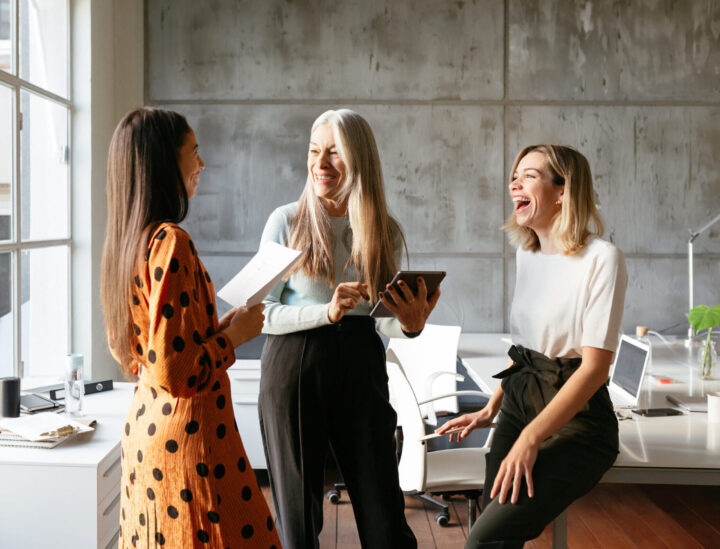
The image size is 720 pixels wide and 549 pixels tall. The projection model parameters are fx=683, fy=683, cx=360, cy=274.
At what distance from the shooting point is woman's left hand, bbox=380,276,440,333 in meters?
1.89

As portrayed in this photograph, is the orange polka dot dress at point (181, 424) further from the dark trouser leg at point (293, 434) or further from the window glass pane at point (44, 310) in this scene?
the window glass pane at point (44, 310)

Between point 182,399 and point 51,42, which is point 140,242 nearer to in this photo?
point 182,399

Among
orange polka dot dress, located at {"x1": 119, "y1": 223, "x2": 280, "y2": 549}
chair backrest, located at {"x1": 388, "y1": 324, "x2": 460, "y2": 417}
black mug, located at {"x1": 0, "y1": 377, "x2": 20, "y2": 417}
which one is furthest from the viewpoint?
chair backrest, located at {"x1": 388, "y1": 324, "x2": 460, "y2": 417}

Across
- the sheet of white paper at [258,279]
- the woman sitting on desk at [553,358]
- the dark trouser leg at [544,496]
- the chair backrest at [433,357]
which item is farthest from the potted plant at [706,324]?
the sheet of white paper at [258,279]

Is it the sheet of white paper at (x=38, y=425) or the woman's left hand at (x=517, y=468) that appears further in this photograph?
the sheet of white paper at (x=38, y=425)

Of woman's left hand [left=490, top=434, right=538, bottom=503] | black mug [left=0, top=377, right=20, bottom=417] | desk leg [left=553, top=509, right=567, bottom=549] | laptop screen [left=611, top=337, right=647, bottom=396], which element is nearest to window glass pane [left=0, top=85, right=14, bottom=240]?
black mug [left=0, top=377, right=20, bottom=417]

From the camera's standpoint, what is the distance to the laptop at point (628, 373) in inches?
105

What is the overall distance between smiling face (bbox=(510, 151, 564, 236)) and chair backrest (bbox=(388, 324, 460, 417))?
173 cm

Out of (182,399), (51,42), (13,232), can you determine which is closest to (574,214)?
(182,399)

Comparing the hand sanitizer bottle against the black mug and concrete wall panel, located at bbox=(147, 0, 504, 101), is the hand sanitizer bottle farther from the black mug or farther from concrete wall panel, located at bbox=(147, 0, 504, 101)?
concrete wall panel, located at bbox=(147, 0, 504, 101)

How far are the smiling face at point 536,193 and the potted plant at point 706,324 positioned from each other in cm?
157

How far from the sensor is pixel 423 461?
8.74 ft

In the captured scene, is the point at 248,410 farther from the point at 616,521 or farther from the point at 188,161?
the point at 188,161

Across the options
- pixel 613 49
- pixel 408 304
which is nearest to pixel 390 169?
pixel 613 49
